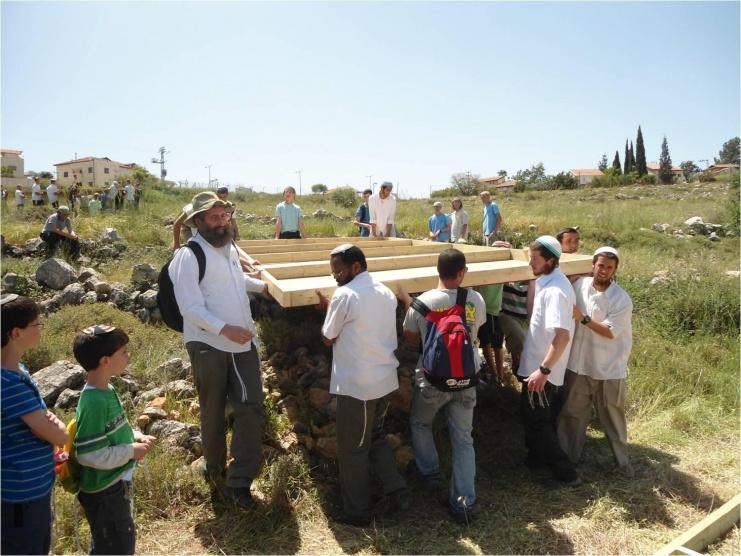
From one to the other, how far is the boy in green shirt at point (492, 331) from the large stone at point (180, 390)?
2.87 metres

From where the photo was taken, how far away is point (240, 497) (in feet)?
10.5

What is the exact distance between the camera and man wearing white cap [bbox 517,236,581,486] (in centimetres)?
338

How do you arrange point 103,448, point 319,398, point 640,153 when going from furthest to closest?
1. point 640,153
2. point 319,398
3. point 103,448

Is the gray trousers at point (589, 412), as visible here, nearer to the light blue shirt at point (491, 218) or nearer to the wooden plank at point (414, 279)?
the wooden plank at point (414, 279)

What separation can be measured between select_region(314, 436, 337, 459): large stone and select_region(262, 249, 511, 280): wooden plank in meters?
1.39

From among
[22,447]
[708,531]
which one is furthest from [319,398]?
[708,531]

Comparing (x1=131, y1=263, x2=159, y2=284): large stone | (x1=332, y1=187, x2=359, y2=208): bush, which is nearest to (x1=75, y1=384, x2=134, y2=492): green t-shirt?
(x1=131, y1=263, x2=159, y2=284): large stone

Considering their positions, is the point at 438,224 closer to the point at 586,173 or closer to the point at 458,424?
the point at 458,424

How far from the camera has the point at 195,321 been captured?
3.06 meters

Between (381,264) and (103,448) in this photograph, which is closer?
(103,448)

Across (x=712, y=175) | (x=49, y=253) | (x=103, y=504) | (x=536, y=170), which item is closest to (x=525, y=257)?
(x=103, y=504)

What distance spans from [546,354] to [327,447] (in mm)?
1749

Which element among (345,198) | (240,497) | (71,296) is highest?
(345,198)

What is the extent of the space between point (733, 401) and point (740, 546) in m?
2.55
